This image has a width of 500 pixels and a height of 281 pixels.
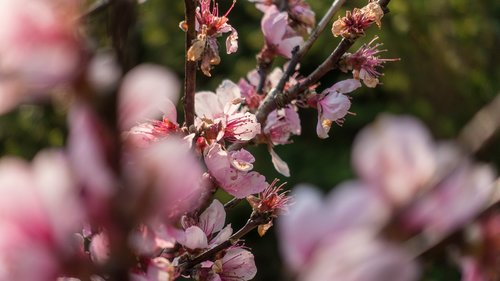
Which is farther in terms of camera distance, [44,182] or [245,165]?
[245,165]

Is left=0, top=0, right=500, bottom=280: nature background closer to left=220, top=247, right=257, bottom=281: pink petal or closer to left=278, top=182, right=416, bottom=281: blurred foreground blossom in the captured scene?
left=220, top=247, right=257, bottom=281: pink petal

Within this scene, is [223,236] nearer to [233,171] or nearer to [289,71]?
[233,171]

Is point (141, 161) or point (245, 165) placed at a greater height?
point (141, 161)

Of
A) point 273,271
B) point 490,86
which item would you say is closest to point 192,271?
point 490,86

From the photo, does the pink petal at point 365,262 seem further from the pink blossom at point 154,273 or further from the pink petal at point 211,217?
the pink petal at point 211,217

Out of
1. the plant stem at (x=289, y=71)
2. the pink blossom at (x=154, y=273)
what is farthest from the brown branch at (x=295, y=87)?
the pink blossom at (x=154, y=273)

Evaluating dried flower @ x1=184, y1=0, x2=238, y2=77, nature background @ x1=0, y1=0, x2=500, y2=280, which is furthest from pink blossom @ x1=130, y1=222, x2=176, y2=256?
nature background @ x1=0, y1=0, x2=500, y2=280

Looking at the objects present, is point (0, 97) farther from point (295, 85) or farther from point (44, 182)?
point (295, 85)

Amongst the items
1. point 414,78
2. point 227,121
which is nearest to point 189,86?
point 227,121
